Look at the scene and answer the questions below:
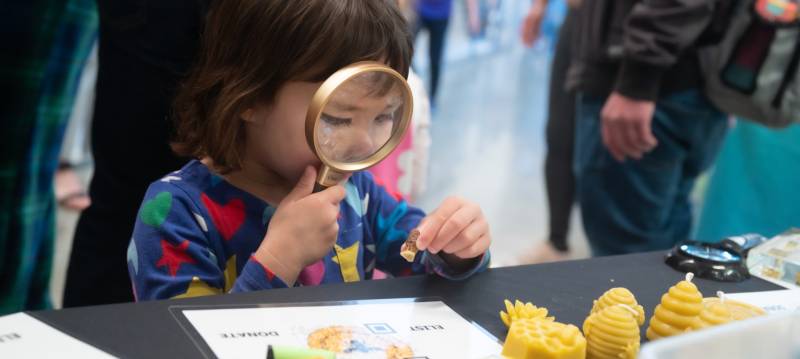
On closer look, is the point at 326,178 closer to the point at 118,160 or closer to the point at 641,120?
the point at 118,160

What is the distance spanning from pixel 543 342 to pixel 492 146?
4.45 meters

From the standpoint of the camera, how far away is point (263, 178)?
1.10 m

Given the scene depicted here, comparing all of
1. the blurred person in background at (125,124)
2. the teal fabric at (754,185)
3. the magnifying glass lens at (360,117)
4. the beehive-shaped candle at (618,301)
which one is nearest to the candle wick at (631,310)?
the beehive-shaped candle at (618,301)

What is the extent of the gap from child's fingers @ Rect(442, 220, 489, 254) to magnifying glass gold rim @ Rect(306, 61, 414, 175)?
5.3 inches

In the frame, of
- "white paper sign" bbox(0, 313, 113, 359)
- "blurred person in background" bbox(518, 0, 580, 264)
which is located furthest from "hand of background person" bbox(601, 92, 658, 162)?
"white paper sign" bbox(0, 313, 113, 359)

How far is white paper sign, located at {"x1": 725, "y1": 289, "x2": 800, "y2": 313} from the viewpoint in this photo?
3.12 feet

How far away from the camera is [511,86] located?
26.9 feet

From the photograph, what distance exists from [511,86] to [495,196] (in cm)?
439

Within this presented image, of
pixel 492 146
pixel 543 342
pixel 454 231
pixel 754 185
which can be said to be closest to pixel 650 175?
pixel 754 185

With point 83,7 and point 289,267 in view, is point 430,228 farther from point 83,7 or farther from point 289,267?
point 83,7

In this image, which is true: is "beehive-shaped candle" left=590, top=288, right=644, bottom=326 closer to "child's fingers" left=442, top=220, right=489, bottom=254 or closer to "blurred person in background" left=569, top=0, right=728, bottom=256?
"child's fingers" left=442, top=220, right=489, bottom=254

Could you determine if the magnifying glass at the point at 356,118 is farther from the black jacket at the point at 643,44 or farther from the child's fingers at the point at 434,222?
the black jacket at the point at 643,44

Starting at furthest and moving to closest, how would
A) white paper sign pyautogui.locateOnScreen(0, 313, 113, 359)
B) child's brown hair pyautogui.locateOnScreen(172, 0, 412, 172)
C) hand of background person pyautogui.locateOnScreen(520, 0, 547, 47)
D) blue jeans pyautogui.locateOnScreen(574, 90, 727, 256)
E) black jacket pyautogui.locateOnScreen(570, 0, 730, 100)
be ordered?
hand of background person pyautogui.locateOnScreen(520, 0, 547, 47), blue jeans pyautogui.locateOnScreen(574, 90, 727, 256), black jacket pyautogui.locateOnScreen(570, 0, 730, 100), child's brown hair pyautogui.locateOnScreen(172, 0, 412, 172), white paper sign pyautogui.locateOnScreen(0, 313, 113, 359)

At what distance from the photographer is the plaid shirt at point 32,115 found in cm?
131
